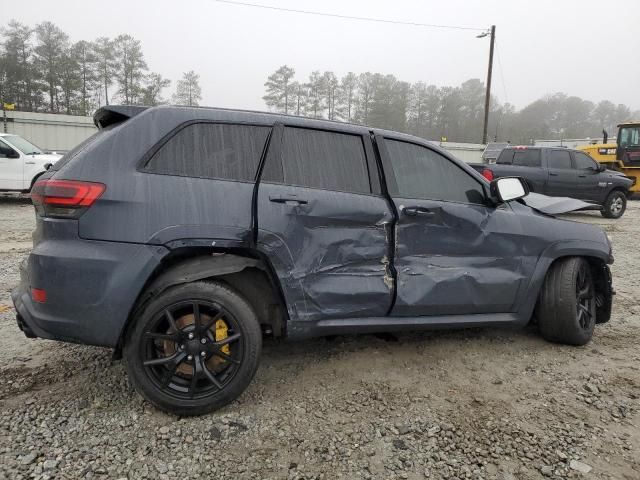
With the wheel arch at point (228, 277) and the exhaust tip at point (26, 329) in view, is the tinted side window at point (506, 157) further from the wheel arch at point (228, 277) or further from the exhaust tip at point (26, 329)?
the exhaust tip at point (26, 329)

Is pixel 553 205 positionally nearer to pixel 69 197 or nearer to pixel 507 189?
pixel 507 189

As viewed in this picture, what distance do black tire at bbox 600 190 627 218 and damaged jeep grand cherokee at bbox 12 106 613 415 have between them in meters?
10.5

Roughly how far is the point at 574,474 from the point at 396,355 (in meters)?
1.36

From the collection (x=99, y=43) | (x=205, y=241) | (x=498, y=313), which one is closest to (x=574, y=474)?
(x=498, y=313)

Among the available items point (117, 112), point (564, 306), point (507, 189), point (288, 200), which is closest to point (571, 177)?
point (564, 306)

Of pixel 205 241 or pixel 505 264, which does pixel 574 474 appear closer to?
pixel 505 264

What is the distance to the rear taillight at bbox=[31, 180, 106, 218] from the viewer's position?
2.31 meters

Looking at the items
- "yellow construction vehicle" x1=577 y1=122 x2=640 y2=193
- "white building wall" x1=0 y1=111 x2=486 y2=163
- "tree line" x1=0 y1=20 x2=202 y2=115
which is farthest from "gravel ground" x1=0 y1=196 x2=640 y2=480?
"tree line" x1=0 y1=20 x2=202 y2=115

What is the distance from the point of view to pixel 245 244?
251 cm

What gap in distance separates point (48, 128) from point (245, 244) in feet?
72.7

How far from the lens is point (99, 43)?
44500 mm

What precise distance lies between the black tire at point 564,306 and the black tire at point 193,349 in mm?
2269

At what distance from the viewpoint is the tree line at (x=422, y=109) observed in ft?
152

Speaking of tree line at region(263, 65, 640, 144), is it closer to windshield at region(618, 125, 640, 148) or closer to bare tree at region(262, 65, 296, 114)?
bare tree at region(262, 65, 296, 114)
